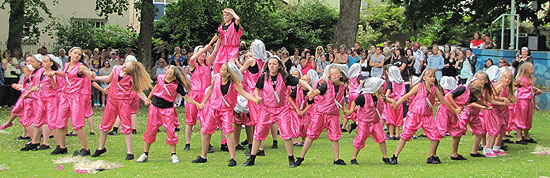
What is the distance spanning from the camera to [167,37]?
3017 cm

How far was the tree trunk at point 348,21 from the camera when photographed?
2416 centimetres

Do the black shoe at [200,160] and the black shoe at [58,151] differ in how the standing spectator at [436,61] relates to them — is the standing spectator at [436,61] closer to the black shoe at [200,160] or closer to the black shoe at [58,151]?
the black shoe at [200,160]

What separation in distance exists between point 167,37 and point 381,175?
2197 cm

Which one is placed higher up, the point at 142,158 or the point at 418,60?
the point at 418,60

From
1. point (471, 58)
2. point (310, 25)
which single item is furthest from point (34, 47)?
point (471, 58)

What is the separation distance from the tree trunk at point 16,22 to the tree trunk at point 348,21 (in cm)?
1075

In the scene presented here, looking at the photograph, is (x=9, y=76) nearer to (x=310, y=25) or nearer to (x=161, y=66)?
(x=161, y=66)

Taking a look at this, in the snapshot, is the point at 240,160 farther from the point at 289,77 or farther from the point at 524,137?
the point at 524,137

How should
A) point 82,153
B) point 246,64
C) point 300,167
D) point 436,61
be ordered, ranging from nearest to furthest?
point 300,167, point 82,153, point 246,64, point 436,61

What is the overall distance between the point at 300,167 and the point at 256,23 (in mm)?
14261

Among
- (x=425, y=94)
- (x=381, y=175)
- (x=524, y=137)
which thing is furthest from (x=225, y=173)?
(x=524, y=137)

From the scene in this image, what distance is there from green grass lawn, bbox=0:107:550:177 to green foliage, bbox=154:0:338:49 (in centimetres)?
1040

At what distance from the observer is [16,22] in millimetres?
21875

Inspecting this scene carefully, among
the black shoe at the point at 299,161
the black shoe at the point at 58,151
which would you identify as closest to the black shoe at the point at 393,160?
the black shoe at the point at 299,161
